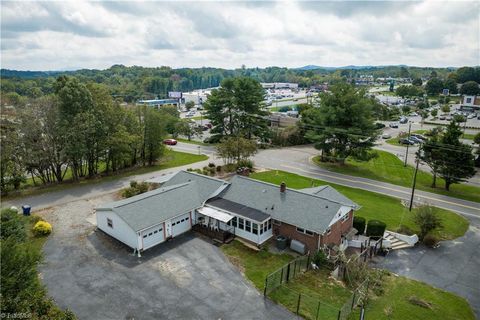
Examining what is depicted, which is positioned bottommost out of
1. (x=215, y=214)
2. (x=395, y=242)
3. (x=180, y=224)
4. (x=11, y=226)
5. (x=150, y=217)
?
(x=395, y=242)

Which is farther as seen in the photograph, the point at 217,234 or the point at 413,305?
the point at 217,234

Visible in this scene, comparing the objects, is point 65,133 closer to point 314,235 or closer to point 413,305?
point 314,235

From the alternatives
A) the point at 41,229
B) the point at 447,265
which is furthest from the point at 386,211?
the point at 41,229

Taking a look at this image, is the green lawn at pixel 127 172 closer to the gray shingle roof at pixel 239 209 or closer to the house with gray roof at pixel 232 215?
the house with gray roof at pixel 232 215

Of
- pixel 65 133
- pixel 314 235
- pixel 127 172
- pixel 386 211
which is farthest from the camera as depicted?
pixel 127 172

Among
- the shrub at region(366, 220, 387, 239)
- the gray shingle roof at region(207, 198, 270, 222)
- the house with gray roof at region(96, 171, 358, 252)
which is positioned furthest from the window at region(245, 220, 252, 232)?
the shrub at region(366, 220, 387, 239)

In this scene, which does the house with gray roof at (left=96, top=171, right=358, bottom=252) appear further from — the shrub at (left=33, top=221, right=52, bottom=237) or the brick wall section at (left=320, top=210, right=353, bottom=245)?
the shrub at (left=33, top=221, right=52, bottom=237)
